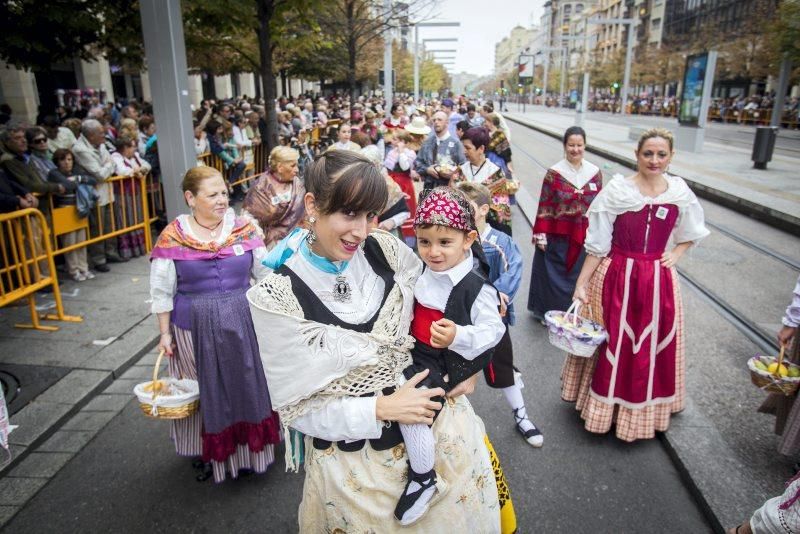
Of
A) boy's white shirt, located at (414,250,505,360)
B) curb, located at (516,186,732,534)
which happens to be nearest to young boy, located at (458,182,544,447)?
curb, located at (516,186,732,534)

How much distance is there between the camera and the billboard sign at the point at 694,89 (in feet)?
68.0

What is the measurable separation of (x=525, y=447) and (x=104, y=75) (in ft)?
99.4

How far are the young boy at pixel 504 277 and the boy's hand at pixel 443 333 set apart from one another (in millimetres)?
1683

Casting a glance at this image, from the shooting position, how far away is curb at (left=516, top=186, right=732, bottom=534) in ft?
10.1

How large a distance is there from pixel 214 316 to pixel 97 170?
5.24 metres

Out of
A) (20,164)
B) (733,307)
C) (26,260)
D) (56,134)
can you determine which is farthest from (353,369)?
(56,134)

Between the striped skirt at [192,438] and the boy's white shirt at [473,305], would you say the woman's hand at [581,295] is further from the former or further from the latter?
the striped skirt at [192,438]

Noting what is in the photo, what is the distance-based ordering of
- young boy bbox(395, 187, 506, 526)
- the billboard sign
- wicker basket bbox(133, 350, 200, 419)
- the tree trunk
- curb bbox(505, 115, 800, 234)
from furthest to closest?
the billboard sign
curb bbox(505, 115, 800, 234)
the tree trunk
wicker basket bbox(133, 350, 200, 419)
young boy bbox(395, 187, 506, 526)

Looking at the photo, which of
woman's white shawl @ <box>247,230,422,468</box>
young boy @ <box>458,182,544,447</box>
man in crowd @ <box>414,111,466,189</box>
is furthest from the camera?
man in crowd @ <box>414,111,466,189</box>

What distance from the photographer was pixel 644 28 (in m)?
81.8

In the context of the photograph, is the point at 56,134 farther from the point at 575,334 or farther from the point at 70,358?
the point at 575,334

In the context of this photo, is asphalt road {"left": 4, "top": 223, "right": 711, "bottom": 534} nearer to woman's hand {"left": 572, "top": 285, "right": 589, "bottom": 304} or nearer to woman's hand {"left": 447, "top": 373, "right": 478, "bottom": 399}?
woman's hand {"left": 572, "top": 285, "right": 589, "bottom": 304}

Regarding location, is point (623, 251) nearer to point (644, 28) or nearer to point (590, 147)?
point (590, 147)

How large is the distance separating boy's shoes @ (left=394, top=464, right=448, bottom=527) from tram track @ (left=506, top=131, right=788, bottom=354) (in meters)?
4.24
